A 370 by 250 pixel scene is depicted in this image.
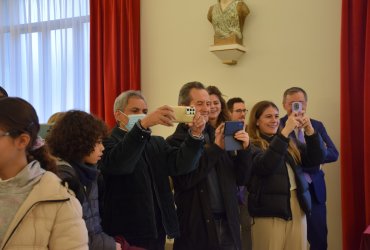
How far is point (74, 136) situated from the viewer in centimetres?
169

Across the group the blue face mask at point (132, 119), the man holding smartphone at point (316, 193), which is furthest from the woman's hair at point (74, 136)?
the man holding smartphone at point (316, 193)

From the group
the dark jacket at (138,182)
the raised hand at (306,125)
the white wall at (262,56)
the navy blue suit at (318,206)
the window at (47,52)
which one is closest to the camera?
the dark jacket at (138,182)

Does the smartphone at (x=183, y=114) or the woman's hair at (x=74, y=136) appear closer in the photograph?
the woman's hair at (x=74, y=136)

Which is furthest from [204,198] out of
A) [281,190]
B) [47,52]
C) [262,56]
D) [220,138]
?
[47,52]

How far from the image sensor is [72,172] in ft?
5.15

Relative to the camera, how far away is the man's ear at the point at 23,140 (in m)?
1.27

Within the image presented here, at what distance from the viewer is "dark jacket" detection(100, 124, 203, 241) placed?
1.86 m

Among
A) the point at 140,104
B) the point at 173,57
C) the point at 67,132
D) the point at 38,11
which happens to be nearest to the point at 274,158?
the point at 140,104

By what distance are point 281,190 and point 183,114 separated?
0.86 metres

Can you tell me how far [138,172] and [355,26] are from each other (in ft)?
7.18

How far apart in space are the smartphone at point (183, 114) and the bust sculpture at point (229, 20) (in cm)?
184

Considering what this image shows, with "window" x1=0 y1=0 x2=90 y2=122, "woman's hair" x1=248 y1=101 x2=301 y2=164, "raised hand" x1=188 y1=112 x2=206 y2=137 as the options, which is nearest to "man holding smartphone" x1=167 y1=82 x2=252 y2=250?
"raised hand" x1=188 y1=112 x2=206 y2=137

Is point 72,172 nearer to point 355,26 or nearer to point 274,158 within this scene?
point 274,158

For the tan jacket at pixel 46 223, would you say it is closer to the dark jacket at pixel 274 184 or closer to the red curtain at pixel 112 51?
the dark jacket at pixel 274 184
